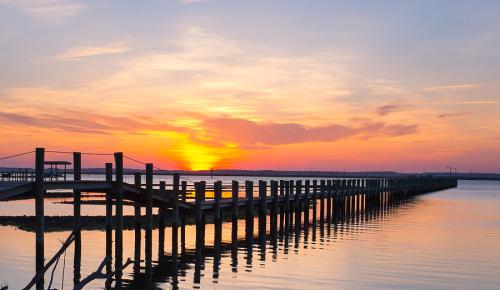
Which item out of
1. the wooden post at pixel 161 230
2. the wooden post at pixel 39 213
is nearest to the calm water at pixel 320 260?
the wooden post at pixel 161 230

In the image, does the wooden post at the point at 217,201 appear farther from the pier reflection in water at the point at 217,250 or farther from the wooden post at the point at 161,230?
the wooden post at the point at 161,230

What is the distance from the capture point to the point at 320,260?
2480 centimetres

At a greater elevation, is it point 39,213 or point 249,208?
point 39,213

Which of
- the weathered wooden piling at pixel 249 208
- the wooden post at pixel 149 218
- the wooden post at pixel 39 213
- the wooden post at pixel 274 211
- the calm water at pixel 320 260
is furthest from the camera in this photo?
the wooden post at pixel 274 211

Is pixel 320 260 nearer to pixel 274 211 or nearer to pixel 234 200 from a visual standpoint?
pixel 234 200

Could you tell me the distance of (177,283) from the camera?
19.9m

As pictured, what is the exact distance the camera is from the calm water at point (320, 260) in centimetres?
2041

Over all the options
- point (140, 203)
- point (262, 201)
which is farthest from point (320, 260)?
point (262, 201)

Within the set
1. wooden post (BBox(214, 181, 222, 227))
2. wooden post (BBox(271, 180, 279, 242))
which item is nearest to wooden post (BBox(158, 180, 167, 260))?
wooden post (BBox(214, 181, 222, 227))

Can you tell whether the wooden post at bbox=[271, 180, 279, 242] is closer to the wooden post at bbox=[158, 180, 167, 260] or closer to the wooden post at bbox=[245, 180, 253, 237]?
the wooden post at bbox=[245, 180, 253, 237]

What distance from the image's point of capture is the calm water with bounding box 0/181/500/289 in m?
20.4

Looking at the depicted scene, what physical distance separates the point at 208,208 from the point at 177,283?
9388 millimetres

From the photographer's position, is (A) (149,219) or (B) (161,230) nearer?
(A) (149,219)

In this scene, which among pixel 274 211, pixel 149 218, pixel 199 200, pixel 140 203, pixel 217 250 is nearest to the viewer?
pixel 149 218
